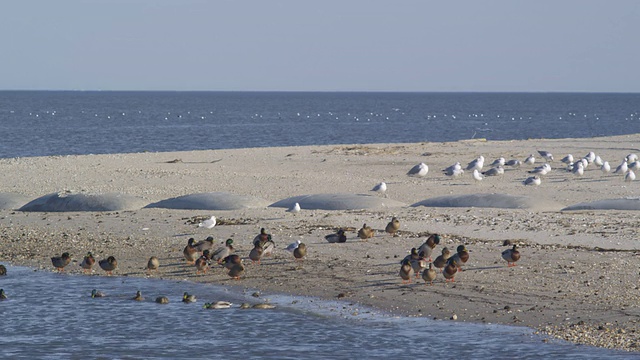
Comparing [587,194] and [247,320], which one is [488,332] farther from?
[587,194]

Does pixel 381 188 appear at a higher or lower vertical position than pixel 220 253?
higher

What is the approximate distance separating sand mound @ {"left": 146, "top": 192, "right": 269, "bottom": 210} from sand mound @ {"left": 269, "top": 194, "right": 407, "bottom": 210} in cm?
46

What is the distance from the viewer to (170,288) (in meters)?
13.7

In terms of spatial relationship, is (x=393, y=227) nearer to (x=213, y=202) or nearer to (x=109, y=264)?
(x=109, y=264)

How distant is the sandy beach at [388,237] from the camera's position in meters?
11.8

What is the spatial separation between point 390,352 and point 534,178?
1412cm

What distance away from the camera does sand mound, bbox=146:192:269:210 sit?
19250 millimetres

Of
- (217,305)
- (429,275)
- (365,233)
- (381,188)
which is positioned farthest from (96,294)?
(381,188)

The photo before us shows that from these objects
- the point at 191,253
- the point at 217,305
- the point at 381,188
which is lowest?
the point at 217,305

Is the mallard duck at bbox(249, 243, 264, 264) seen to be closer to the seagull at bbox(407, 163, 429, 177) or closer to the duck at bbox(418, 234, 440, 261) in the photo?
the duck at bbox(418, 234, 440, 261)

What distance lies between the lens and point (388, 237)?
15711mm

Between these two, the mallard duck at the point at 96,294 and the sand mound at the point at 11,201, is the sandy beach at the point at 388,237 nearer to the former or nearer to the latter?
the sand mound at the point at 11,201

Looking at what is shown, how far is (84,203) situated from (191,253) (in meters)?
6.03

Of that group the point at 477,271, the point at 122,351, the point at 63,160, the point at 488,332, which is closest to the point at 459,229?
the point at 477,271
